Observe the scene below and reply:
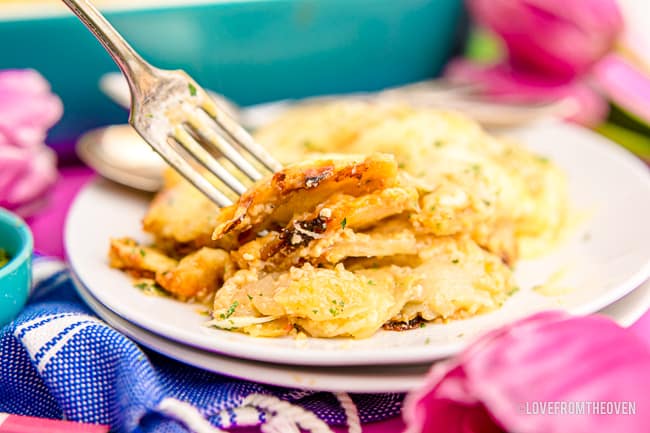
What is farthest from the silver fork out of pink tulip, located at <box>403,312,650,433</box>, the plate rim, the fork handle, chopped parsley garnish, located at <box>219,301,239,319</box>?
pink tulip, located at <box>403,312,650,433</box>

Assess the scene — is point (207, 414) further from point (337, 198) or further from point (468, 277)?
point (468, 277)

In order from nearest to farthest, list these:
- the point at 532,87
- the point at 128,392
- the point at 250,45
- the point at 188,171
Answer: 1. the point at 128,392
2. the point at 188,171
3. the point at 250,45
4. the point at 532,87

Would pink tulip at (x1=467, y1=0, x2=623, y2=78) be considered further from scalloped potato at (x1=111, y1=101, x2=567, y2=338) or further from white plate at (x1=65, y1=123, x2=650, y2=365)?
scalloped potato at (x1=111, y1=101, x2=567, y2=338)

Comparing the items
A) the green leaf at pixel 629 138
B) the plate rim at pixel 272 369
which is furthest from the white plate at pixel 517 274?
the green leaf at pixel 629 138

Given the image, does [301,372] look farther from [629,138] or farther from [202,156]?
[629,138]

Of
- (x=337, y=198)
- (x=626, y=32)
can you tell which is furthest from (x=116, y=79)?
(x=626, y=32)

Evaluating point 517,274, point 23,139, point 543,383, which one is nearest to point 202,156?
point 23,139
